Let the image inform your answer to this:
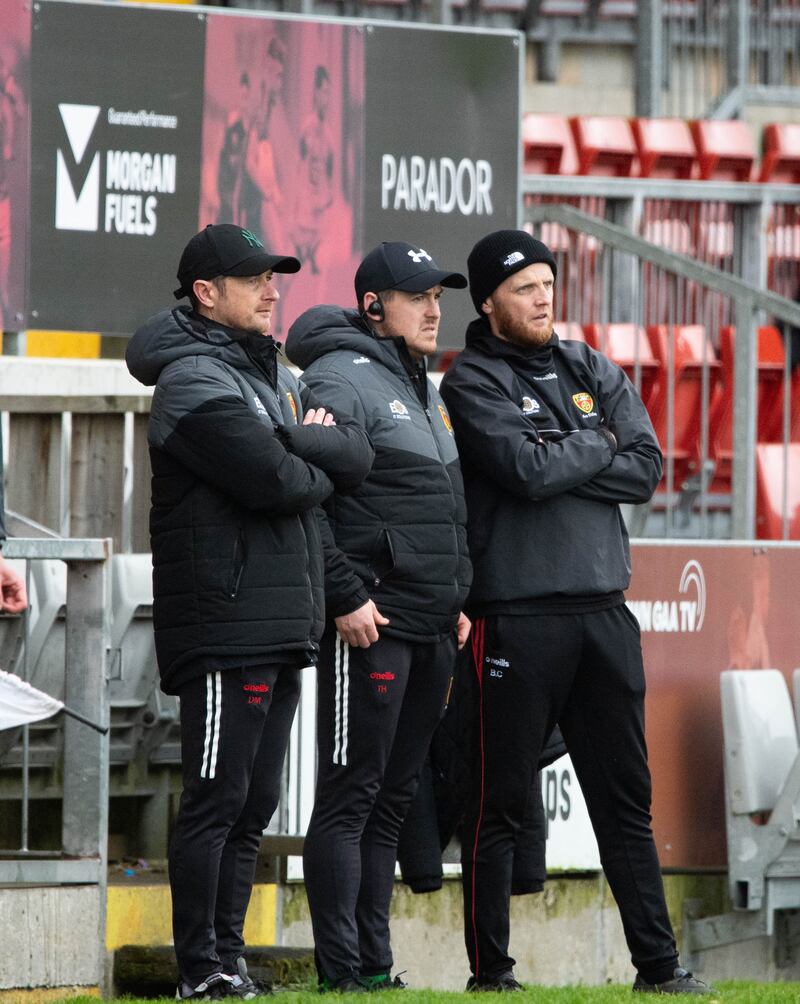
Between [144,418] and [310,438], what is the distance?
202cm

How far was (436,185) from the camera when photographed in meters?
8.37

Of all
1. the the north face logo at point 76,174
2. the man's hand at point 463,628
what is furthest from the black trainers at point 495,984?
the the north face logo at point 76,174

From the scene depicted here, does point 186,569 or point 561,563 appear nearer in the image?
point 186,569

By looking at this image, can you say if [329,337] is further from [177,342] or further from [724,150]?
[724,150]

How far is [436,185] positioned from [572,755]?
3.77 m

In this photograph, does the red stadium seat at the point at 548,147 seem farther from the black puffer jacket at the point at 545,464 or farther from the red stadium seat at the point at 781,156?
the black puffer jacket at the point at 545,464

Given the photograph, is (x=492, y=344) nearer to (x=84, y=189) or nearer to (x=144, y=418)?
(x=144, y=418)

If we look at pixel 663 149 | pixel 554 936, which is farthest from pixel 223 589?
pixel 663 149

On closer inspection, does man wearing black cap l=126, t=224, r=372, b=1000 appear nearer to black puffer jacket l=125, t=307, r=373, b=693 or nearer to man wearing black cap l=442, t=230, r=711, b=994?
black puffer jacket l=125, t=307, r=373, b=693

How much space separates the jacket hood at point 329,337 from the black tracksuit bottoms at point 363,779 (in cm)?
82

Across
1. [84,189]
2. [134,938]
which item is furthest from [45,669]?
[84,189]

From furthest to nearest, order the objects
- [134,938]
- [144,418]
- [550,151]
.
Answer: [550,151], [144,418], [134,938]

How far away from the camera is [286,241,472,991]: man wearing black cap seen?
16.2 feet

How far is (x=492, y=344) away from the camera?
5.41 m
